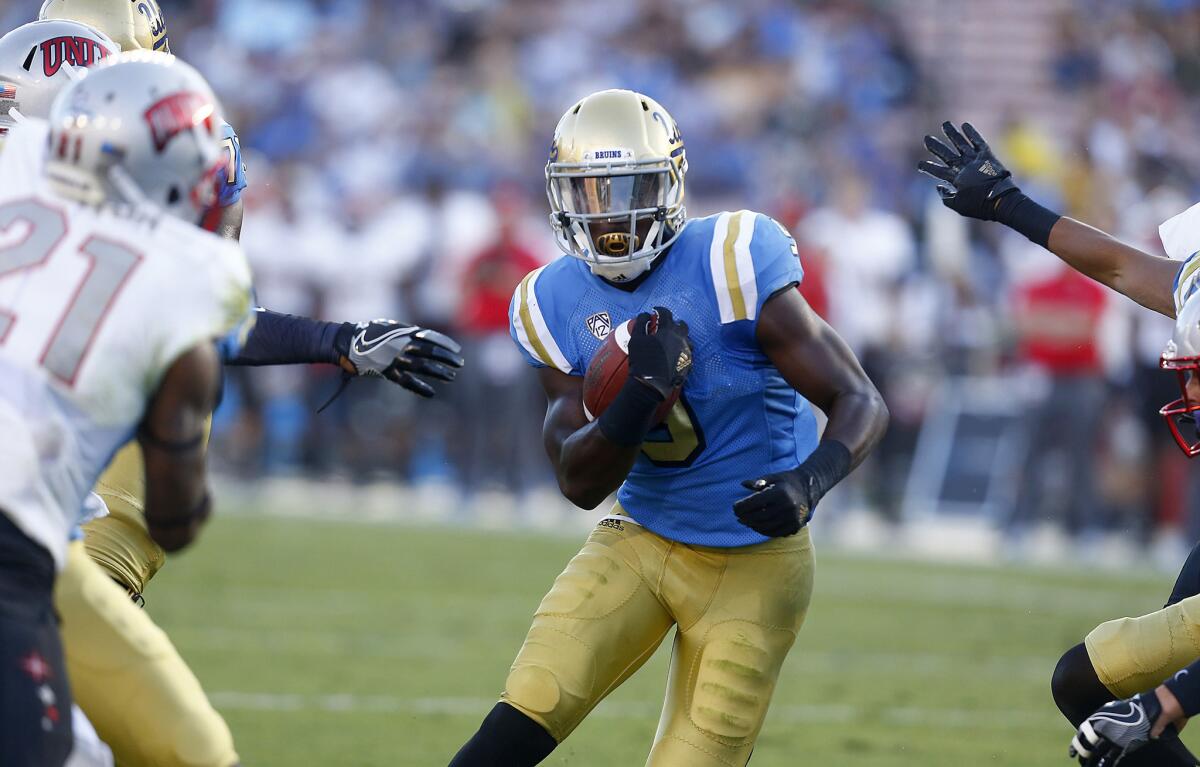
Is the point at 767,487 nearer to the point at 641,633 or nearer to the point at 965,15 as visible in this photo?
the point at 641,633

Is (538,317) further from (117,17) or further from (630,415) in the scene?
(117,17)

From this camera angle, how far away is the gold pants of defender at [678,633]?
365 cm

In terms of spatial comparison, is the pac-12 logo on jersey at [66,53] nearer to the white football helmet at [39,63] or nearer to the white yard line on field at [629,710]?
the white football helmet at [39,63]

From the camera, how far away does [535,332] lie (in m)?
3.97

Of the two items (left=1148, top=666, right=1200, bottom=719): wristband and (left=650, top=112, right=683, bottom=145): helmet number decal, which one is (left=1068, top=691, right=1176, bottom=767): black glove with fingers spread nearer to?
(left=1148, top=666, right=1200, bottom=719): wristband

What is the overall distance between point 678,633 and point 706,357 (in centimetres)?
63

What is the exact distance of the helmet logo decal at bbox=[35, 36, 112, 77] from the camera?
402cm

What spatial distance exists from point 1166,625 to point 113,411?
2297 mm

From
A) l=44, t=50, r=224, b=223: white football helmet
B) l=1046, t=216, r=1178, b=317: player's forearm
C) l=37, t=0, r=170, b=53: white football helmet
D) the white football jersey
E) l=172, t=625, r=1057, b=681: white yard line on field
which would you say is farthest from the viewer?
l=172, t=625, r=1057, b=681: white yard line on field

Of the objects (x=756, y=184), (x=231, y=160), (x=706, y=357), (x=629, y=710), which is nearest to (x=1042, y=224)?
(x=706, y=357)

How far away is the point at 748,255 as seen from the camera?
149 inches

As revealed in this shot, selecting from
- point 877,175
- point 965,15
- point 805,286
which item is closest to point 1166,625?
point 805,286

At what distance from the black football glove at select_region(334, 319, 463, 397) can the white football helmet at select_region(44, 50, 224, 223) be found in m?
0.85

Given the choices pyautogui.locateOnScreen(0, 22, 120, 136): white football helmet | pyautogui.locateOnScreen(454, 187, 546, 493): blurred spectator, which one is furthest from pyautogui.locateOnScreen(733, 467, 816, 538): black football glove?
pyautogui.locateOnScreen(454, 187, 546, 493): blurred spectator
